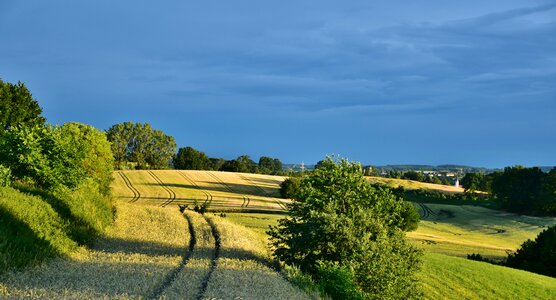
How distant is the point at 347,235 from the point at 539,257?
44973 millimetres

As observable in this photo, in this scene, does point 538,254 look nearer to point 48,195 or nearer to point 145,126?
point 48,195

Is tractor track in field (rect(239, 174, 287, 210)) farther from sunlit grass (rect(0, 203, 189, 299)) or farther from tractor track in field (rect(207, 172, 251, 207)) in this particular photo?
sunlit grass (rect(0, 203, 189, 299))

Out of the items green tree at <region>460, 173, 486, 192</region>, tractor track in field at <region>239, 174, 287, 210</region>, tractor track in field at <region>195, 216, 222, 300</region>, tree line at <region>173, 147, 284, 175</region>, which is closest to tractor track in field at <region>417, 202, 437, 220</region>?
tractor track in field at <region>239, 174, 287, 210</region>

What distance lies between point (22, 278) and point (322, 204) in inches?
645

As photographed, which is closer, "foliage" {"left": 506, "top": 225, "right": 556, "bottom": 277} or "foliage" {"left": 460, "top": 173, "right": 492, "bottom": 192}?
"foliage" {"left": 506, "top": 225, "right": 556, "bottom": 277}

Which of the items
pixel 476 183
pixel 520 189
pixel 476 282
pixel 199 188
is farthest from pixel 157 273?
pixel 476 183

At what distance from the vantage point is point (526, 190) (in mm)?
134125

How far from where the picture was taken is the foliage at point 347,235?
24.6 metres

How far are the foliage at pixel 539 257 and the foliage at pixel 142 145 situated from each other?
122m

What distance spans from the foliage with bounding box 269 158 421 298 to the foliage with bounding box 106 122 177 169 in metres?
137

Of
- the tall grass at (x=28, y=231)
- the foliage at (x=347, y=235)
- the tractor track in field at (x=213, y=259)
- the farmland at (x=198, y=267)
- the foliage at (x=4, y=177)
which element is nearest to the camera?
the farmland at (x=198, y=267)

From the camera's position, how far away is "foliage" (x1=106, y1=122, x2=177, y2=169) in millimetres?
157875

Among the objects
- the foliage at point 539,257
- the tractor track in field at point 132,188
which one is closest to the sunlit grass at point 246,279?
the foliage at point 539,257

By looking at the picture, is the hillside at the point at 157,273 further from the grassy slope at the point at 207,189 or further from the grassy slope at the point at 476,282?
the grassy slope at the point at 207,189
